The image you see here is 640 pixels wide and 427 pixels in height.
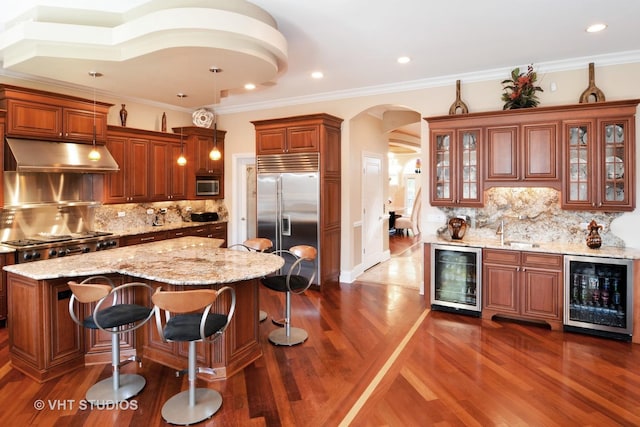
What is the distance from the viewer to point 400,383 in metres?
3.25

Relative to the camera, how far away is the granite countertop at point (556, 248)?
13.8 ft

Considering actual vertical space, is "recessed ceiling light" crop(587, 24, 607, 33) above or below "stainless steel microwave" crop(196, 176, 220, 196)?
above

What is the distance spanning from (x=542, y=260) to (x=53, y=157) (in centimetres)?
598

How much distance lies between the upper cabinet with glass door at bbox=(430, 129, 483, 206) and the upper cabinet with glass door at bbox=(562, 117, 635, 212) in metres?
1.00

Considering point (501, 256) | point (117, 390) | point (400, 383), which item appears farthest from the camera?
point (501, 256)

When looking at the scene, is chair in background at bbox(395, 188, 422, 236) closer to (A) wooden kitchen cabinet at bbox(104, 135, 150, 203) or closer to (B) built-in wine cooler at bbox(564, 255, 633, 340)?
(B) built-in wine cooler at bbox(564, 255, 633, 340)

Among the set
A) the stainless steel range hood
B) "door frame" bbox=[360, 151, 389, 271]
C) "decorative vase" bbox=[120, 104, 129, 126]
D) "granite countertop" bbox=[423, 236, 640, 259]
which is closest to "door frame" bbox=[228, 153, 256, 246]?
"decorative vase" bbox=[120, 104, 129, 126]

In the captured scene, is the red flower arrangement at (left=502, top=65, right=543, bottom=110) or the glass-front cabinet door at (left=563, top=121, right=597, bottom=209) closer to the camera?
the glass-front cabinet door at (left=563, top=121, right=597, bottom=209)

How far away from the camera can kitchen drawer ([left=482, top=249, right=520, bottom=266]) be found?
15.1 ft

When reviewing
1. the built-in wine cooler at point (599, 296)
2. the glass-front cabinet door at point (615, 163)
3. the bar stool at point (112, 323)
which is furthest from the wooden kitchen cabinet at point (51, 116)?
the glass-front cabinet door at point (615, 163)

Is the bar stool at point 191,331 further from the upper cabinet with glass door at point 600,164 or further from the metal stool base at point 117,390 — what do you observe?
the upper cabinet with glass door at point 600,164

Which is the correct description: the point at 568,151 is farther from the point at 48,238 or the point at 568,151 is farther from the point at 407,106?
the point at 48,238

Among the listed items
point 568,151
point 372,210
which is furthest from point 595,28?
point 372,210

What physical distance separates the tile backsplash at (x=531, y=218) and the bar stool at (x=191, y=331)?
379 cm
